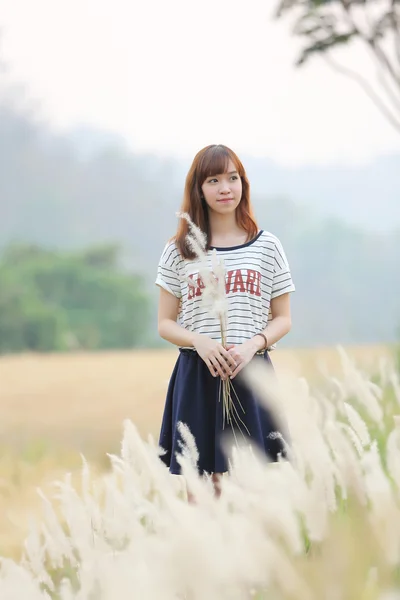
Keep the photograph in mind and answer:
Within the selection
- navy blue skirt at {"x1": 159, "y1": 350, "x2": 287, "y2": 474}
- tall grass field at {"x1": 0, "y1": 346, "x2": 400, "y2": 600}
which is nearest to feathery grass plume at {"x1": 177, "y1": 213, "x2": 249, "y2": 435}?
navy blue skirt at {"x1": 159, "y1": 350, "x2": 287, "y2": 474}

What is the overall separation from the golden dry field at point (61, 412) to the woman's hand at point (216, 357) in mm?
275

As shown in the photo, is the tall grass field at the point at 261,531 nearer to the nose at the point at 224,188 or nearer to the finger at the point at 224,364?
the finger at the point at 224,364

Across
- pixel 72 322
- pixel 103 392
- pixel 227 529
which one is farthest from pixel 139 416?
pixel 72 322

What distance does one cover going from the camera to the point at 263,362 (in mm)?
2643

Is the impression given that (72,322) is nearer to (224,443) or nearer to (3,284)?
(3,284)

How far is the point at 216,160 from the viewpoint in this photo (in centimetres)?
267

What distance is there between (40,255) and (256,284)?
52.7 ft

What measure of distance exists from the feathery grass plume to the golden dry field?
26 cm

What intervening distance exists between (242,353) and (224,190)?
0.48 meters

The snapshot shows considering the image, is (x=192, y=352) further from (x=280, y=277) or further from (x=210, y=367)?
(x=280, y=277)

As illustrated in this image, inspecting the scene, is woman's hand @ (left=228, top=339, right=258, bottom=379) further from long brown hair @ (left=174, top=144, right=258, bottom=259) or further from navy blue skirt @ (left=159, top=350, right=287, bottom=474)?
long brown hair @ (left=174, top=144, right=258, bottom=259)

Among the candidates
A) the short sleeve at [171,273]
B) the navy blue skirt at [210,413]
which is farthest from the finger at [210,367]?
the short sleeve at [171,273]

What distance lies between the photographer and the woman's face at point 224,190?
8.77 ft

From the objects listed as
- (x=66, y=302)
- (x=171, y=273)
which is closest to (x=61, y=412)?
(x=171, y=273)
